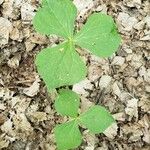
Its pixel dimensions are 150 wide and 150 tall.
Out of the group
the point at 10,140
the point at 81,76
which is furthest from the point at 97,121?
the point at 10,140

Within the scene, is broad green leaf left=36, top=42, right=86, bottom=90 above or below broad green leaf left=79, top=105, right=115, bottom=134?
above

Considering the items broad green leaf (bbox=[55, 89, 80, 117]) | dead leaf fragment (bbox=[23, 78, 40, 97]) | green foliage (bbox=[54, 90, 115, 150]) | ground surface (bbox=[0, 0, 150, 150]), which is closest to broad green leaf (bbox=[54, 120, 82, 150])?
green foliage (bbox=[54, 90, 115, 150])

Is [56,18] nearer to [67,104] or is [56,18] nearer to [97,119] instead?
[67,104]

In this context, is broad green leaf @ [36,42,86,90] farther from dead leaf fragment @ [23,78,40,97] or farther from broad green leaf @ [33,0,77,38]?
dead leaf fragment @ [23,78,40,97]

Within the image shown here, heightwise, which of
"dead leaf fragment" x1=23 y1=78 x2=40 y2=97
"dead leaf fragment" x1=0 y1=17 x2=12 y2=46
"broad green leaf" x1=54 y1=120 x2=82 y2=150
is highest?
"dead leaf fragment" x1=0 y1=17 x2=12 y2=46

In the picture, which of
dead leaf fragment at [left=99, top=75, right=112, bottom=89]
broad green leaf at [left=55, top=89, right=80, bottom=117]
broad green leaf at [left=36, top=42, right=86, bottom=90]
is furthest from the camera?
dead leaf fragment at [left=99, top=75, right=112, bottom=89]

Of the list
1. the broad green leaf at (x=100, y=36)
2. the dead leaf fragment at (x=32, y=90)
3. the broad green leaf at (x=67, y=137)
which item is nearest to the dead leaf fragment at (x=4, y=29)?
the dead leaf fragment at (x=32, y=90)

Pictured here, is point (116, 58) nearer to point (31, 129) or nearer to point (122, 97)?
point (122, 97)
